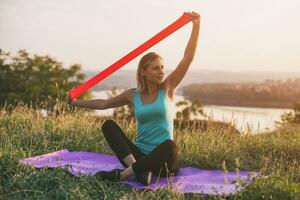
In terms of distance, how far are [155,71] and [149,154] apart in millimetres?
784

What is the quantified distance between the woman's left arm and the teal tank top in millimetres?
123

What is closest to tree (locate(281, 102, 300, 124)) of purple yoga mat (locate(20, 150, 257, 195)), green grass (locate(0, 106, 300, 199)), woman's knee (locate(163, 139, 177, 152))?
green grass (locate(0, 106, 300, 199))

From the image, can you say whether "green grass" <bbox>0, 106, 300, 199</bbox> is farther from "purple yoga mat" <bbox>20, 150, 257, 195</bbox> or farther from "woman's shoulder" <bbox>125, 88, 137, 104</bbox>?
"woman's shoulder" <bbox>125, 88, 137, 104</bbox>

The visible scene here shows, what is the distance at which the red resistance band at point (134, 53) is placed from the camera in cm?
556

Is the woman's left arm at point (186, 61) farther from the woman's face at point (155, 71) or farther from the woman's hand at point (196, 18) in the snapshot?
the woman's face at point (155, 71)

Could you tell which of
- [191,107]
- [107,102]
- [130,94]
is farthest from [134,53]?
[191,107]

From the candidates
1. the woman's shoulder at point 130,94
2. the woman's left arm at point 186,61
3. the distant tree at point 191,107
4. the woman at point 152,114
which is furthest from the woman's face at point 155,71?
the distant tree at point 191,107

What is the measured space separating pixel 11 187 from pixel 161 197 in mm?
1292

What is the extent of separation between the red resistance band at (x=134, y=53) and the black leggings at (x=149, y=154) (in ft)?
1.99

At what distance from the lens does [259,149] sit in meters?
6.82

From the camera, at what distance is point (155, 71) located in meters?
5.25

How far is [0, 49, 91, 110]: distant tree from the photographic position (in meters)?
22.9

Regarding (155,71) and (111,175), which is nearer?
(111,175)

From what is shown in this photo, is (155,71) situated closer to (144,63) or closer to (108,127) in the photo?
(144,63)
